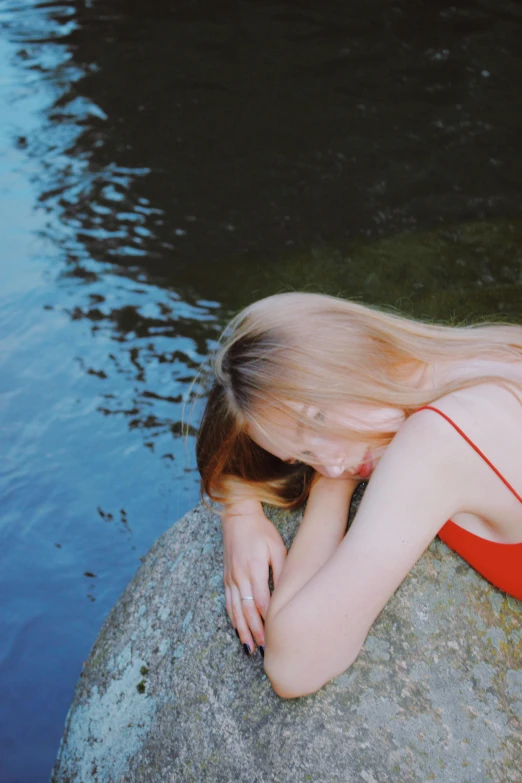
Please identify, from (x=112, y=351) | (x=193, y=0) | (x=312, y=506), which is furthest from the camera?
(x=193, y=0)

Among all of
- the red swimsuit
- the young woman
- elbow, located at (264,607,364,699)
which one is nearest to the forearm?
the young woman

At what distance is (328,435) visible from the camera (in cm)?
252

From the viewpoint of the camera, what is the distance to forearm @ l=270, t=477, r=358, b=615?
242cm

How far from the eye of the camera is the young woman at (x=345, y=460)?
2160 mm

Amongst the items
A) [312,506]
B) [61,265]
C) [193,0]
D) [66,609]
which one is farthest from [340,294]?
[193,0]

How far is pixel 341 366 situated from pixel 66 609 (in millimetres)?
2555

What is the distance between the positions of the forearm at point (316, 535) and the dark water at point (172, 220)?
75.3 inches

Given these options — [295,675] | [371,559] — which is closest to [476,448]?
[371,559]

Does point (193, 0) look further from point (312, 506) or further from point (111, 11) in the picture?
point (312, 506)

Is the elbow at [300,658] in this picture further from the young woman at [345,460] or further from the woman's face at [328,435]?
the woman's face at [328,435]

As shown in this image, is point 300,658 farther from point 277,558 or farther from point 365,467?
point 365,467

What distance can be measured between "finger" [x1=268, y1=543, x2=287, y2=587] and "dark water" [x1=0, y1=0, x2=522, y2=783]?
5.71 ft

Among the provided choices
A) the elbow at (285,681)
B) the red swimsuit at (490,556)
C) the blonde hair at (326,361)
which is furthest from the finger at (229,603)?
the red swimsuit at (490,556)

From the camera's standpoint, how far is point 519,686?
2365 mm
